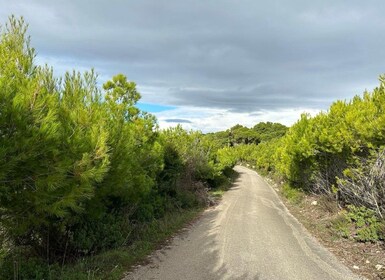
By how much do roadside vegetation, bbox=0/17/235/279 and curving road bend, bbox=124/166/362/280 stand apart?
2.62 ft

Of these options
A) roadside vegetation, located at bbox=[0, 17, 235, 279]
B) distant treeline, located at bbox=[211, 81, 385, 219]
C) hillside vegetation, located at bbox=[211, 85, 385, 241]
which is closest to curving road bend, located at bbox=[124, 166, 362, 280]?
roadside vegetation, located at bbox=[0, 17, 235, 279]

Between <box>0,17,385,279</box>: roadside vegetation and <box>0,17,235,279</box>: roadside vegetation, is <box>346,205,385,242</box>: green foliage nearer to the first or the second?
<box>0,17,385,279</box>: roadside vegetation

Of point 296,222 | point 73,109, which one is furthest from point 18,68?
point 296,222

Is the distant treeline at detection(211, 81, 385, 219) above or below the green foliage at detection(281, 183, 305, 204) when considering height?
above

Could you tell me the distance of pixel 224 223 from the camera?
12789 millimetres

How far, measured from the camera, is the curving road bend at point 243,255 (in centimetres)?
710

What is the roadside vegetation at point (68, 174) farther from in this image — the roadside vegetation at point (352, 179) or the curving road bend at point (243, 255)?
the roadside vegetation at point (352, 179)

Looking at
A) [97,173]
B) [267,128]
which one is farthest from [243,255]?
[267,128]

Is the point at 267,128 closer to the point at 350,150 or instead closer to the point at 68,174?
the point at 350,150

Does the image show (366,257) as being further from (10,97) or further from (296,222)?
(10,97)

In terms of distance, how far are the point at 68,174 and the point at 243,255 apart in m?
5.60

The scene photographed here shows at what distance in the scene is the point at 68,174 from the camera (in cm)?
450

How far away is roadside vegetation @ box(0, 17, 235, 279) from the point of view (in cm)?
375

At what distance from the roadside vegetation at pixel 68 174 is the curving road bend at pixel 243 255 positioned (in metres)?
0.80
